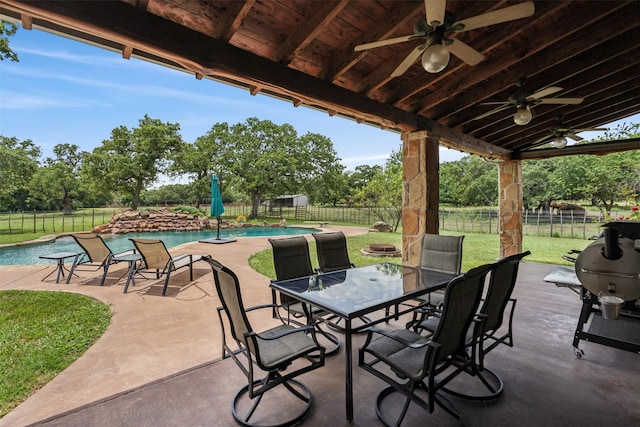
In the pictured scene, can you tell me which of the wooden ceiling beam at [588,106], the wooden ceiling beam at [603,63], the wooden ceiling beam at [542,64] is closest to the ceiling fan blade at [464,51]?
the wooden ceiling beam at [542,64]

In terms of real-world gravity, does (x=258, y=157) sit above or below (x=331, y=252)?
above

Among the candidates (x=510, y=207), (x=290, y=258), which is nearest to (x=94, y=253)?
(x=290, y=258)

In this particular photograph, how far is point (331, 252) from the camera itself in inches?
141

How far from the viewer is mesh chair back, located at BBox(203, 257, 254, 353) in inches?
67.9

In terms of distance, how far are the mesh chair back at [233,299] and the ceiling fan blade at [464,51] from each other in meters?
2.34

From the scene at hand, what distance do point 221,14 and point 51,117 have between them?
33.3 m

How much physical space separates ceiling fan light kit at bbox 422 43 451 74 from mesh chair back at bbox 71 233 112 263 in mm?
5663

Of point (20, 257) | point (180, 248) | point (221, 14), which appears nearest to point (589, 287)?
point (221, 14)

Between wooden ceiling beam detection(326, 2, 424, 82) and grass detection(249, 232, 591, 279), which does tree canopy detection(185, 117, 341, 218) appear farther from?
wooden ceiling beam detection(326, 2, 424, 82)

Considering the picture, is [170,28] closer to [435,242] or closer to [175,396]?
[175,396]

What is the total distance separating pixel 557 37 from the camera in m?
2.73

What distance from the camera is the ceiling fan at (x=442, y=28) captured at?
1961mm

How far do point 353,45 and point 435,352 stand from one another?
8.78 ft

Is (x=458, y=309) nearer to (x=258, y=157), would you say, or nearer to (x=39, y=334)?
(x=39, y=334)
